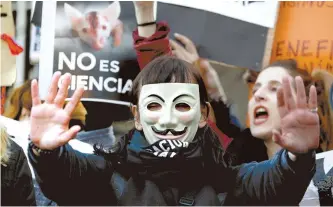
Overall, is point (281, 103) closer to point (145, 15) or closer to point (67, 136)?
point (145, 15)

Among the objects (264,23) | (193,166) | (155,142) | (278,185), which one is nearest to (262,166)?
(278,185)

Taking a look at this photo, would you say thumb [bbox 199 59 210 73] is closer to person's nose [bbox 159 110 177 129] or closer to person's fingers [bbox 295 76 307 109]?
person's nose [bbox 159 110 177 129]

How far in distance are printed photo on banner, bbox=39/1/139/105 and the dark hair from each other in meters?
0.05

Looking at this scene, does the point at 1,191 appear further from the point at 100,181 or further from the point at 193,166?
the point at 193,166

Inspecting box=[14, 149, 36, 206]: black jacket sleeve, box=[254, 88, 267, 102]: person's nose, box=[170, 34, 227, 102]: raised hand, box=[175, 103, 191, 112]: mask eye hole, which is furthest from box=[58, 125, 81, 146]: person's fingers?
box=[254, 88, 267, 102]: person's nose

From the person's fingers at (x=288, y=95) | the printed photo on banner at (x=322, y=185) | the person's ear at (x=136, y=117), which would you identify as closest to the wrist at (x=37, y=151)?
the person's ear at (x=136, y=117)

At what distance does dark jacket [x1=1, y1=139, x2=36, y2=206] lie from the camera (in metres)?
2.48

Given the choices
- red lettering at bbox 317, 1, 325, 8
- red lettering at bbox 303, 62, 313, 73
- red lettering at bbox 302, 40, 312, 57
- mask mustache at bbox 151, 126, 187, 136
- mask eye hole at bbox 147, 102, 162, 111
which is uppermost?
red lettering at bbox 317, 1, 325, 8

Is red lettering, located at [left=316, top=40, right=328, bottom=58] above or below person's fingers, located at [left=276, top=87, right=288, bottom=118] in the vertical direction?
above

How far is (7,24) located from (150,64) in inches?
27.6

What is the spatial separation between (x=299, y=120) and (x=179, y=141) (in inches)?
20.7

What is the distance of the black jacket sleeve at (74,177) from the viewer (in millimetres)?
2381

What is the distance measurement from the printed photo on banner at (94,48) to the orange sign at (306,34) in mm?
675

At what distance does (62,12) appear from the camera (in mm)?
2488
